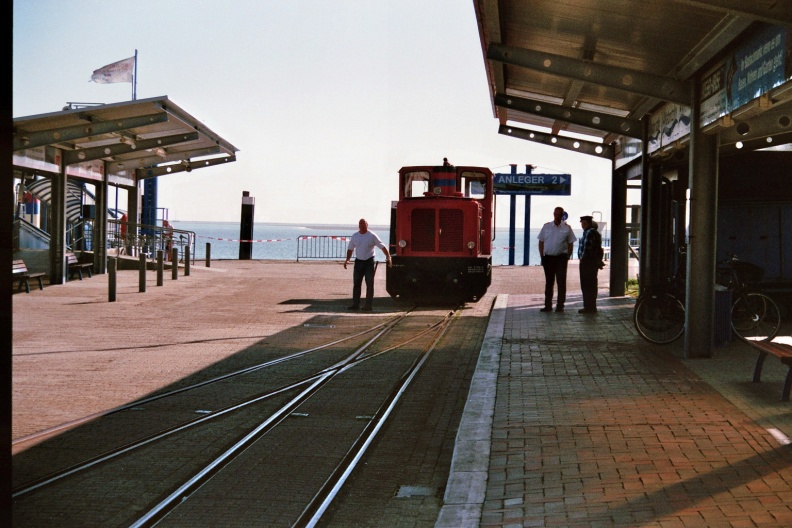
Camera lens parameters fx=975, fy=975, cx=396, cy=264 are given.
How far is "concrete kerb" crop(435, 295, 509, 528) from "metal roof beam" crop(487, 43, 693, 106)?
12.3 ft

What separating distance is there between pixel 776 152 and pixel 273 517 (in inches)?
505

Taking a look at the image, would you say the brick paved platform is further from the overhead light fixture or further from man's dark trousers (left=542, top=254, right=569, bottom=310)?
man's dark trousers (left=542, top=254, right=569, bottom=310)

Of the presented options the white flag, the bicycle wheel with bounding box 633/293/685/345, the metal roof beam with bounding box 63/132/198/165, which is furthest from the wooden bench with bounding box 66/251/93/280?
the bicycle wheel with bounding box 633/293/685/345

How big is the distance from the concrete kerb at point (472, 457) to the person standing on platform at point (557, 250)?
6.84 m

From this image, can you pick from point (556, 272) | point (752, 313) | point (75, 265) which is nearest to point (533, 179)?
point (75, 265)

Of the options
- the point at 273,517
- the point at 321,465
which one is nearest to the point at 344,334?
the point at 321,465

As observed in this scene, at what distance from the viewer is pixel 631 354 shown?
38.0ft

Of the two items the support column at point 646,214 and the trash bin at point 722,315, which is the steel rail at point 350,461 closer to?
the trash bin at point 722,315

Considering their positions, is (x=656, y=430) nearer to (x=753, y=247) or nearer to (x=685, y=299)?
(x=685, y=299)

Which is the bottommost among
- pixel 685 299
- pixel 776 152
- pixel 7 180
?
pixel 685 299

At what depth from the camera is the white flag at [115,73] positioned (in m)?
28.5

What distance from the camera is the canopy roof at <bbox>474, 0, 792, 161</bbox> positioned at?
9406mm

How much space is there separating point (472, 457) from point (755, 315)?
7388mm

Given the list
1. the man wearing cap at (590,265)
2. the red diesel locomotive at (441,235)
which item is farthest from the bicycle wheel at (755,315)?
the red diesel locomotive at (441,235)
